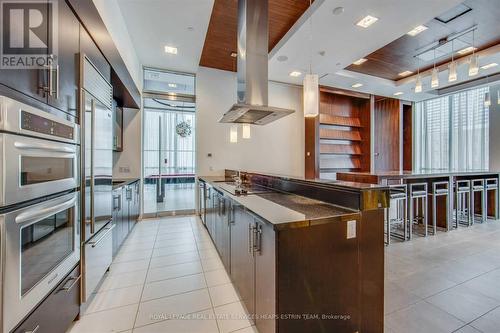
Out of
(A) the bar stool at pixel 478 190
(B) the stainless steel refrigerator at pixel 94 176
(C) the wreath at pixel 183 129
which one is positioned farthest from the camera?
(C) the wreath at pixel 183 129

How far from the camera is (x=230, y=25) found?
3.58 metres

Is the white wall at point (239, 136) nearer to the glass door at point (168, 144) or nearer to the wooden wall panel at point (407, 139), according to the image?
the glass door at point (168, 144)

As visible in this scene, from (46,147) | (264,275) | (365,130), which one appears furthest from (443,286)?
(365,130)

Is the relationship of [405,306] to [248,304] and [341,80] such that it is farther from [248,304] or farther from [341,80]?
[341,80]

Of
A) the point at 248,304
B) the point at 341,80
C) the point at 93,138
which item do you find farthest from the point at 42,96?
the point at 341,80

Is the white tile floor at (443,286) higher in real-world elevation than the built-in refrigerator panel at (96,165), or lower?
lower

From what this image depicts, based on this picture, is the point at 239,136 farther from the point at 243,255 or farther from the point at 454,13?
the point at 454,13

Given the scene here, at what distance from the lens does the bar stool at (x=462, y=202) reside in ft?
13.9

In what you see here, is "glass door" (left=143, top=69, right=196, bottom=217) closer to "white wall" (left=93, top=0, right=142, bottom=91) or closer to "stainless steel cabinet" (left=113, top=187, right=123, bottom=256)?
"white wall" (left=93, top=0, right=142, bottom=91)

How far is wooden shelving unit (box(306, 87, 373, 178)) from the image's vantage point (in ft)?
20.0

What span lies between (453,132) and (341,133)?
347cm

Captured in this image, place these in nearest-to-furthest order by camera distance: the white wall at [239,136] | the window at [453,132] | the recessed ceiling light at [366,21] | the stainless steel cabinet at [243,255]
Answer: the stainless steel cabinet at [243,255], the recessed ceiling light at [366,21], the white wall at [239,136], the window at [453,132]

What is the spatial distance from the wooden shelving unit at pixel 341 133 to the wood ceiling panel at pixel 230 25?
2.73 metres
